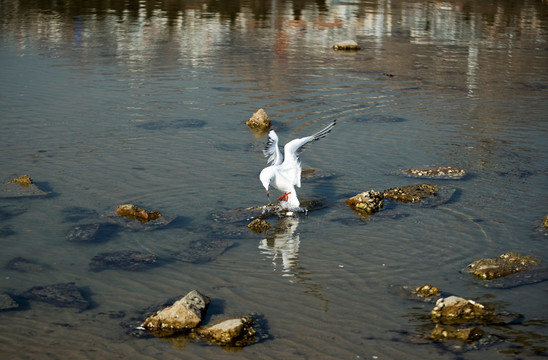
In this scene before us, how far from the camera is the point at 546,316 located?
9.62 metres

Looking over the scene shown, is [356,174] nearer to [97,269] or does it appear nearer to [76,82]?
[97,269]

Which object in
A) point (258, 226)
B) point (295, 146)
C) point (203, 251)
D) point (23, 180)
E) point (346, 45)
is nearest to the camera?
point (203, 251)

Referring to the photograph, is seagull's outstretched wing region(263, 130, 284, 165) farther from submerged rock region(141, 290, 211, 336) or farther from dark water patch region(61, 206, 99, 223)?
submerged rock region(141, 290, 211, 336)

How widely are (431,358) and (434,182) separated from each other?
21.6 ft

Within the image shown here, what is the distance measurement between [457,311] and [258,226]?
397 centimetres

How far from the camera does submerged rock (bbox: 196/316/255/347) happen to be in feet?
28.9

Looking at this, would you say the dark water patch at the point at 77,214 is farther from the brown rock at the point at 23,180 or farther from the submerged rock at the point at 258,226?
the submerged rock at the point at 258,226

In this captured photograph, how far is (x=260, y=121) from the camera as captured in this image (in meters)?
18.2

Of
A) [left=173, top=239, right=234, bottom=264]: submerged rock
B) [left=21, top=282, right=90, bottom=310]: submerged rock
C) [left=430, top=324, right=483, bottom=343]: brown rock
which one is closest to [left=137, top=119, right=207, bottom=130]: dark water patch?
[left=173, top=239, right=234, bottom=264]: submerged rock

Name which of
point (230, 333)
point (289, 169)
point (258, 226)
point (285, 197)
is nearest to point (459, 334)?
point (230, 333)

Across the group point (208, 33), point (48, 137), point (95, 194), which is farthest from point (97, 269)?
point (208, 33)

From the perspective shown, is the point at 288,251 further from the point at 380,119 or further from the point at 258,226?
the point at 380,119

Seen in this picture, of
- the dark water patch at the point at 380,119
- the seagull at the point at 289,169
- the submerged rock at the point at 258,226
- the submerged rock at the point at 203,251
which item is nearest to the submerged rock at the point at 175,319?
the submerged rock at the point at 203,251

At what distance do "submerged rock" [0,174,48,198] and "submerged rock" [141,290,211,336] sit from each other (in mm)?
5375
